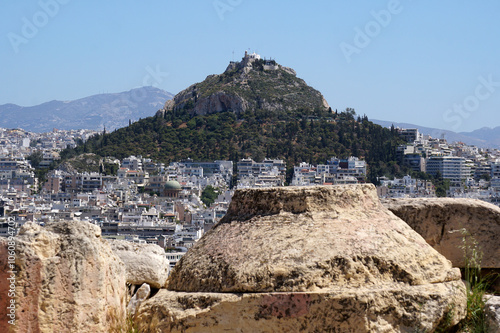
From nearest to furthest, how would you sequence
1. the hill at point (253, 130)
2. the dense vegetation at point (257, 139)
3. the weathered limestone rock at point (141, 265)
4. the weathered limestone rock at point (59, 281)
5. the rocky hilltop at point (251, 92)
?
1. the weathered limestone rock at point (59, 281)
2. the weathered limestone rock at point (141, 265)
3. the dense vegetation at point (257, 139)
4. the hill at point (253, 130)
5. the rocky hilltop at point (251, 92)

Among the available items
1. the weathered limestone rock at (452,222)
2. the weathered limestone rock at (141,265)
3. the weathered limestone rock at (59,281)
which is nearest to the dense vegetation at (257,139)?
the weathered limestone rock at (452,222)

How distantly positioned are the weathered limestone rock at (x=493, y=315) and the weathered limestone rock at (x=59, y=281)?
6.92ft

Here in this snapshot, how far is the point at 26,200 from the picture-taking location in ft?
400

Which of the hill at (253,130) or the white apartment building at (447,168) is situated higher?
the hill at (253,130)

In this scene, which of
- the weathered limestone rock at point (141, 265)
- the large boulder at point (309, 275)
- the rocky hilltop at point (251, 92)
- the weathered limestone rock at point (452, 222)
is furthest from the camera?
the rocky hilltop at point (251, 92)

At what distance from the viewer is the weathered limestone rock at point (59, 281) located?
4402mm

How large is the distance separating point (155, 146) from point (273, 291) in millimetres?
150216

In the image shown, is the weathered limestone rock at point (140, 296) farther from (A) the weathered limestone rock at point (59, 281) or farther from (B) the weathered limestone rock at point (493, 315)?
(B) the weathered limestone rock at point (493, 315)

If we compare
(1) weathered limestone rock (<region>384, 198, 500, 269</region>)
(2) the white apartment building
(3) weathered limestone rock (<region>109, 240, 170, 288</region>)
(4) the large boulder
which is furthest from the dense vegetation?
(4) the large boulder

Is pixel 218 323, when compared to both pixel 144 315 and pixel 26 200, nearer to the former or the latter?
pixel 144 315

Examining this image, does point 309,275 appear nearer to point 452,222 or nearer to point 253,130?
point 452,222

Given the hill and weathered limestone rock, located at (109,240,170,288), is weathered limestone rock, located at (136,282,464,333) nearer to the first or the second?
weathered limestone rock, located at (109,240,170,288)

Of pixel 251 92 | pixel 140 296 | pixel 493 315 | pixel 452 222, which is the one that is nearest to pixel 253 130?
pixel 251 92

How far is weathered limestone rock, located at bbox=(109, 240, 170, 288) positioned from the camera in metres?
5.70
